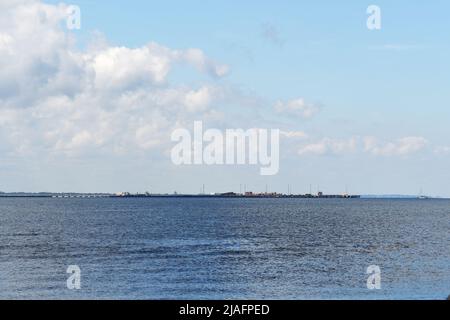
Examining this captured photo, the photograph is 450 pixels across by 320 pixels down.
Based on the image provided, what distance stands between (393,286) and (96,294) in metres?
30.3

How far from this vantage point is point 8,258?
3054 inches

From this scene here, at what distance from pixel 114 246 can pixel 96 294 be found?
40.7m

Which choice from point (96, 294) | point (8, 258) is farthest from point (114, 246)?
point (96, 294)

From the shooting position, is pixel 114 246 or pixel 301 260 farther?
pixel 114 246
